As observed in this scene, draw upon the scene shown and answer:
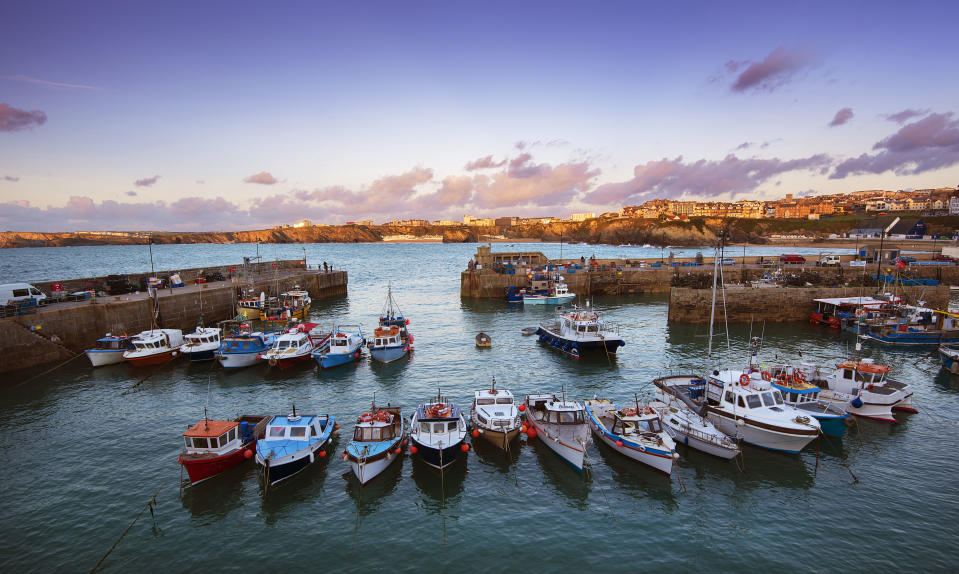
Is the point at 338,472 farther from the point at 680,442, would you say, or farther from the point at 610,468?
the point at 680,442

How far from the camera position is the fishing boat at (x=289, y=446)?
58.9 feet

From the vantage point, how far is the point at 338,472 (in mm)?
19328

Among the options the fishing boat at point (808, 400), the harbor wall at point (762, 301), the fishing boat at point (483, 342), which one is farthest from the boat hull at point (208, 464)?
the harbor wall at point (762, 301)

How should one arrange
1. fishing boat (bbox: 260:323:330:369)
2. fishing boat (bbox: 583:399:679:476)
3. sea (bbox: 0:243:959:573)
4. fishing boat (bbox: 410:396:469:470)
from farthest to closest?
1. fishing boat (bbox: 260:323:330:369)
2. fishing boat (bbox: 410:396:469:470)
3. fishing boat (bbox: 583:399:679:476)
4. sea (bbox: 0:243:959:573)

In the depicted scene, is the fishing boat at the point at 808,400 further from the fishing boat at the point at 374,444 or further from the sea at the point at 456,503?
the fishing boat at the point at 374,444

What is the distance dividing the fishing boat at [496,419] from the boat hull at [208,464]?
10586 millimetres

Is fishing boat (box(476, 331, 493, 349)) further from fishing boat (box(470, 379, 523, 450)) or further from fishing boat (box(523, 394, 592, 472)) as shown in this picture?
fishing boat (box(523, 394, 592, 472))

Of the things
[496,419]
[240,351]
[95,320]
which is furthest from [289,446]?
[95,320]

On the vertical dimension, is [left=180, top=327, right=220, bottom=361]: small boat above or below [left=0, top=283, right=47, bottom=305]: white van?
below

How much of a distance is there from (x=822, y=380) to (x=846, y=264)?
184ft

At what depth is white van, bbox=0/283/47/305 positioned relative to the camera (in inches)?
1412

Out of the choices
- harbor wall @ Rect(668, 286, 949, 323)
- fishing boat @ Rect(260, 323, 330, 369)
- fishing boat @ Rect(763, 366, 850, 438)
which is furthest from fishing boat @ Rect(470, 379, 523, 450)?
harbor wall @ Rect(668, 286, 949, 323)

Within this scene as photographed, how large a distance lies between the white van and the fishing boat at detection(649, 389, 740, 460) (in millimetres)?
49423

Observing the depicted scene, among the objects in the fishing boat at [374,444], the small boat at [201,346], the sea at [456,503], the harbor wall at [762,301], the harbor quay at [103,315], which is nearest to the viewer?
the sea at [456,503]
